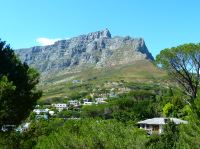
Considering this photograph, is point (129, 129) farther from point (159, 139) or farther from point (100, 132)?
point (159, 139)

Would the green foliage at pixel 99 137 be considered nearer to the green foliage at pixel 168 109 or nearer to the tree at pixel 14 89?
the tree at pixel 14 89

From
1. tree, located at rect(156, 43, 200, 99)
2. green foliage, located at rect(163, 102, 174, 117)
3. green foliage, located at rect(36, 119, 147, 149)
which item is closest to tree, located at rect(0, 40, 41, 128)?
green foliage, located at rect(36, 119, 147, 149)

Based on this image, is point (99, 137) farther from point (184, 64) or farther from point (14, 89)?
point (184, 64)

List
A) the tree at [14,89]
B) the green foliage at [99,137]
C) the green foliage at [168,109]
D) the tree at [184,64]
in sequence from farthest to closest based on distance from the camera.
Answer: the green foliage at [168,109]
the tree at [184,64]
the green foliage at [99,137]
the tree at [14,89]

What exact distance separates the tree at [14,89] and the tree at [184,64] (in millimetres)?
25108

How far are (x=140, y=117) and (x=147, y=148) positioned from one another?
6719 centimetres

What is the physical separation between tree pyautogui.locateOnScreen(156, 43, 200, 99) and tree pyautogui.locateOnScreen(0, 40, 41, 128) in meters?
25.1

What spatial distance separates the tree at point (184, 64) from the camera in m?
40.7

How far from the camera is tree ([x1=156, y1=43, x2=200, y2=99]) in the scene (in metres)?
40.7

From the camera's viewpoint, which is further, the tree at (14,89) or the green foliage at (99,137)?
the green foliage at (99,137)

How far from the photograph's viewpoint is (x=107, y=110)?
100938 millimetres

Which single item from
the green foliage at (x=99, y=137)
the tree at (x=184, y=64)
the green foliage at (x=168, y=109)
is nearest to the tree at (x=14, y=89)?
the green foliage at (x=99, y=137)

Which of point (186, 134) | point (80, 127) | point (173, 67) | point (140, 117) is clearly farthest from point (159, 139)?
point (140, 117)

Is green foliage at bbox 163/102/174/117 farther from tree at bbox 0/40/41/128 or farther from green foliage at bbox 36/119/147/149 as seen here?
tree at bbox 0/40/41/128
